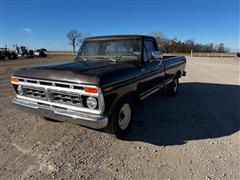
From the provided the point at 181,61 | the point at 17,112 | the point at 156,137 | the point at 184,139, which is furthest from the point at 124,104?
the point at 181,61

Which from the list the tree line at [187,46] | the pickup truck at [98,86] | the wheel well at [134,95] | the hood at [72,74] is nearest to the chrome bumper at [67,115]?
the pickup truck at [98,86]

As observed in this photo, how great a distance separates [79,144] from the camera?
3.51 m

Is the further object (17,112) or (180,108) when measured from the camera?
(180,108)

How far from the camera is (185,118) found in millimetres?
4684

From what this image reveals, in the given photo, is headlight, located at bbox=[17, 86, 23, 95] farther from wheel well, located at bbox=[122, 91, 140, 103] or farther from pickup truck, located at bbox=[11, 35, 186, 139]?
wheel well, located at bbox=[122, 91, 140, 103]

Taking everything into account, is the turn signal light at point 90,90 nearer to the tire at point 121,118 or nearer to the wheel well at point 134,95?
the tire at point 121,118

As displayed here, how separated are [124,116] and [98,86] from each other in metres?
1.15

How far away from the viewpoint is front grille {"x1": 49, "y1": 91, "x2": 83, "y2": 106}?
122 inches

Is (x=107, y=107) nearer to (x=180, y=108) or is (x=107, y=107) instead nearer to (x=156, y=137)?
(x=156, y=137)

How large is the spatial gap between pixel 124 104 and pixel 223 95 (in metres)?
4.87

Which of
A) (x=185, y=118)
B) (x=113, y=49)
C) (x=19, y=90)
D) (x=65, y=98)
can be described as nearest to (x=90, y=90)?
(x=65, y=98)

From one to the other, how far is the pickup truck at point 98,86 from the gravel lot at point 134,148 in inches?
19.6

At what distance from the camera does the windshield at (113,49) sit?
14.3 ft

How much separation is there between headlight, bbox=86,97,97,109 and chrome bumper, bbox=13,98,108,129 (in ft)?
0.42
